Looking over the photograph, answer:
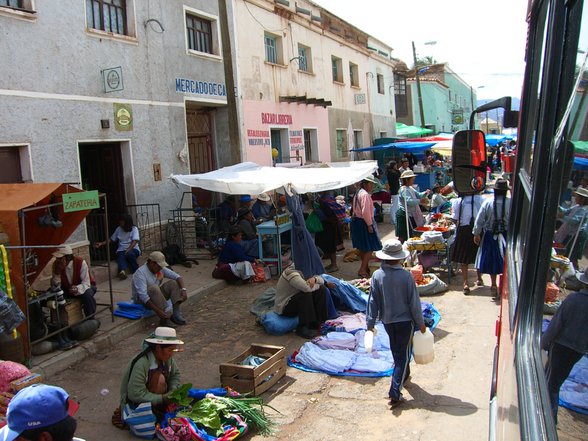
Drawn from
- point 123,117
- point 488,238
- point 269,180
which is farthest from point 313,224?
point 123,117

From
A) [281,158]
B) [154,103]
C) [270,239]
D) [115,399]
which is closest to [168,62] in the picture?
[154,103]

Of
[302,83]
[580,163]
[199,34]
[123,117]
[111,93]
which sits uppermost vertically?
[199,34]

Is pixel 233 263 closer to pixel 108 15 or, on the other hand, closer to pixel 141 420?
pixel 108 15

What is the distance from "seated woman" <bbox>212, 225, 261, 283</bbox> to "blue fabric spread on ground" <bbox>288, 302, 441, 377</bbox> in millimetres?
3624

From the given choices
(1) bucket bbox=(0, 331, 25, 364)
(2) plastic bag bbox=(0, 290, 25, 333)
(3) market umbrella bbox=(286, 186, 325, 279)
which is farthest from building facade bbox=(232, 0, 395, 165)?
(2) plastic bag bbox=(0, 290, 25, 333)

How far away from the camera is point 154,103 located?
1152cm

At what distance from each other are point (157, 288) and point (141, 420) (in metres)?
3.09

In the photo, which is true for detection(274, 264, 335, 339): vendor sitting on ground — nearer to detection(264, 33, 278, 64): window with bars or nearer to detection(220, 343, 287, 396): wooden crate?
detection(220, 343, 287, 396): wooden crate

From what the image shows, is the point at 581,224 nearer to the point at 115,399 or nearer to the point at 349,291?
the point at 115,399

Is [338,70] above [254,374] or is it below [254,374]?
above

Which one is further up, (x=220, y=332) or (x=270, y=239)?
(x=270, y=239)

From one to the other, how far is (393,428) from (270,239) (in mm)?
6647

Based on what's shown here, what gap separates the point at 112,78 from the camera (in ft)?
32.9

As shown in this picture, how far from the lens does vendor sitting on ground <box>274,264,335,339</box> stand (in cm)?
714
